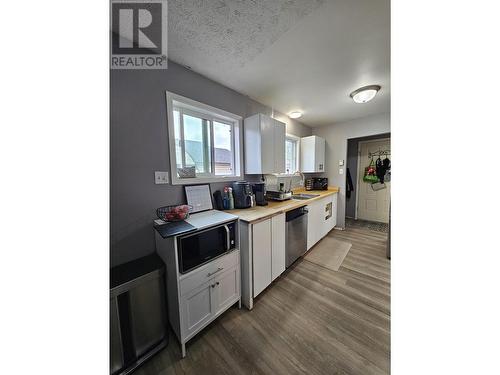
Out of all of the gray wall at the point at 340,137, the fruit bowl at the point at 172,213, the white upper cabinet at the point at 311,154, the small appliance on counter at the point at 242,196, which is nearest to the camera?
the fruit bowl at the point at 172,213

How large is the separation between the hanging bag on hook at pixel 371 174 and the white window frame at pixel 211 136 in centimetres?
341

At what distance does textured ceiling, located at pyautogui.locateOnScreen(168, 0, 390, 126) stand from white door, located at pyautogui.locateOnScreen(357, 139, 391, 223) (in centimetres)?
203

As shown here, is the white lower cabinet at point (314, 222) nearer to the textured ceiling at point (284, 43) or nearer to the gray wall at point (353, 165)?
the textured ceiling at point (284, 43)

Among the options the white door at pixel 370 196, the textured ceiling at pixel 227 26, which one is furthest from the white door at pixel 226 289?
the white door at pixel 370 196

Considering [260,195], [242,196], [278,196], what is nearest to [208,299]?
[242,196]

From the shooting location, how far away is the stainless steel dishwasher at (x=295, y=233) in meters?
1.94

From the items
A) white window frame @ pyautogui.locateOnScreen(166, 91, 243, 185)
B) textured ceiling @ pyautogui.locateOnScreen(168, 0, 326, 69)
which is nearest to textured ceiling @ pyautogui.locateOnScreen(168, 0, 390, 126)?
textured ceiling @ pyautogui.locateOnScreen(168, 0, 326, 69)

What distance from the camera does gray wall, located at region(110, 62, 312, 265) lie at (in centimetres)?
122

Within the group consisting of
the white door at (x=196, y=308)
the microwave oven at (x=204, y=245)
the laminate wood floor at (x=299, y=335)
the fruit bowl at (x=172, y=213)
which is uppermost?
the fruit bowl at (x=172, y=213)

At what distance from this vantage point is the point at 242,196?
1872 millimetres

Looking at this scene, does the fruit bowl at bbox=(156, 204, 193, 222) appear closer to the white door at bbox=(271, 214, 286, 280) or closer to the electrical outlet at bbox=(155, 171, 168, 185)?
the electrical outlet at bbox=(155, 171, 168, 185)
